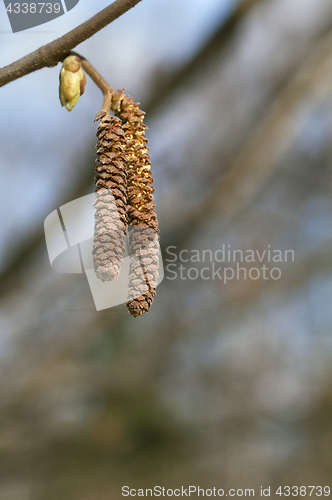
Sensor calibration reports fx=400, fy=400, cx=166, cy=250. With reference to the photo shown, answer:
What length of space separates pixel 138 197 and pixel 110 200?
0.04 m

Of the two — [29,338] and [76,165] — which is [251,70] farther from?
[29,338]

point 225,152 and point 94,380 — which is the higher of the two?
point 225,152

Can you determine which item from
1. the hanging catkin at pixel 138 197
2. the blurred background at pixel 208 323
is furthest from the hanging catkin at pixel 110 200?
the blurred background at pixel 208 323

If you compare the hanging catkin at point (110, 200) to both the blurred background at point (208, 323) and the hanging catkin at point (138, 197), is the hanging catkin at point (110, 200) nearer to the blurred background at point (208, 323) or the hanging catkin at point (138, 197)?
the hanging catkin at point (138, 197)

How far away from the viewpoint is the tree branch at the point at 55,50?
321 mm

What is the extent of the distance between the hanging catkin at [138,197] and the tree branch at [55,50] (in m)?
0.06

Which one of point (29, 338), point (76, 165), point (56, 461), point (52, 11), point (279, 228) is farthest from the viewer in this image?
point (279, 228)

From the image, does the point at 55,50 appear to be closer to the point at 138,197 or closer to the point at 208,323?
the point at 138,197

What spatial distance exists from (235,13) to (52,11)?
1.89ft

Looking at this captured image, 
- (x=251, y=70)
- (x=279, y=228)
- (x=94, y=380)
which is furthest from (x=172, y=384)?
(x=251, y=70)

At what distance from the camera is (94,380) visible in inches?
56.7

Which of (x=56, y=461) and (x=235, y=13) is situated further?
(x=56, y=461)

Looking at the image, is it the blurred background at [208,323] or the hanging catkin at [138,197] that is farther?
the blurred background at [208,323]

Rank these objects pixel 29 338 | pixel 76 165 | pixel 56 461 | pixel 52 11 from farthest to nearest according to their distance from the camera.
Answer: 1. pixel 56 461
2. pixel 29 338
3. pixel 76 165
4. pixel 52 11
